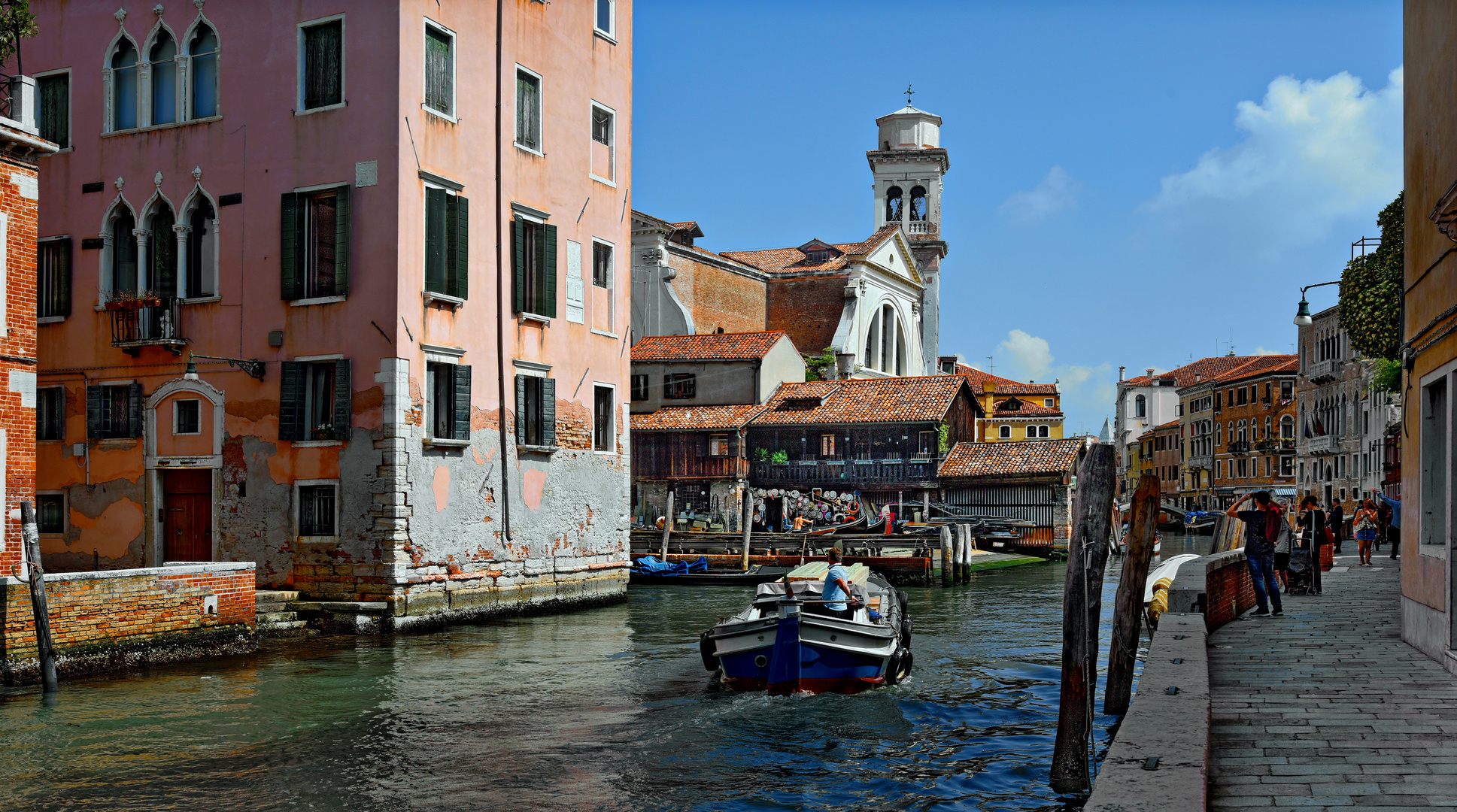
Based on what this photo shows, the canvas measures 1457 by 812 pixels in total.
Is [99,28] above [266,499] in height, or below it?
above

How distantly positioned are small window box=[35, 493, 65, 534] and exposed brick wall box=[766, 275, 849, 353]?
3408 cm

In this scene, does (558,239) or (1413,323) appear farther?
(558,239)

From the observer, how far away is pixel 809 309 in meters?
51.1

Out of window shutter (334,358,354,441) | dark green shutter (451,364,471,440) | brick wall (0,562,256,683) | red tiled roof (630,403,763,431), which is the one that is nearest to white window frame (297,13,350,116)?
window shutter (334,358,354,441)

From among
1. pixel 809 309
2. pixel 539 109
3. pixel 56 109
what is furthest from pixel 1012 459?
pixel 56 109

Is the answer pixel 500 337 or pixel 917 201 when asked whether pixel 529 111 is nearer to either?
pixel 500 337

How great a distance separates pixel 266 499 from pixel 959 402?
27.4m

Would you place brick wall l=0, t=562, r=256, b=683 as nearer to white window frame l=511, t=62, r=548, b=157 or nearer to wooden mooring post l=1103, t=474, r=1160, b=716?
white window frame l=511, t=62, r=548, b=157

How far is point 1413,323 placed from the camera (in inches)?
402

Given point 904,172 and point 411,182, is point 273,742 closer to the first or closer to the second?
point 411,182

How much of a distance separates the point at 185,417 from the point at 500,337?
472 centimetres

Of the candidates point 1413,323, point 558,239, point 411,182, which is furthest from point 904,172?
point 1413,323

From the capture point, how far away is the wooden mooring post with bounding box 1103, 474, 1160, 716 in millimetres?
10117

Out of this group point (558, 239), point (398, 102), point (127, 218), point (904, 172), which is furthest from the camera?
point (904, 172)
